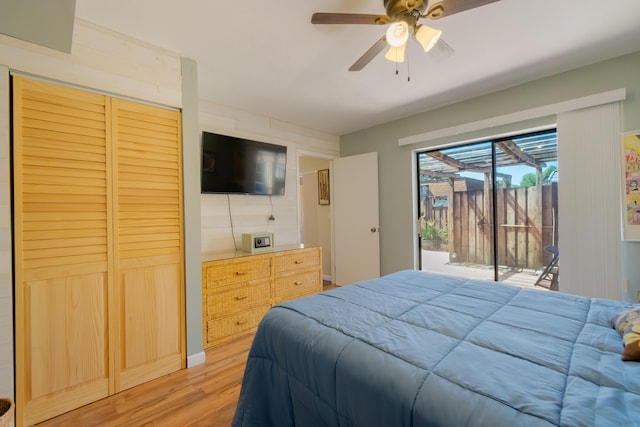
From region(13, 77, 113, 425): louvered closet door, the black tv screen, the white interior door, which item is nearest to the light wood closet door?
region(13, 77, 113, 425): louvered closet door

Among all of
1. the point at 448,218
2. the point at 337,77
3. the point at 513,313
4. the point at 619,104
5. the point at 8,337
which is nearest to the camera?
the point at 513,313

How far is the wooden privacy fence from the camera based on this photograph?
9.60ft

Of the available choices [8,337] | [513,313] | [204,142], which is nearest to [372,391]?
[513,313]

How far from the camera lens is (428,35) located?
1562 mm

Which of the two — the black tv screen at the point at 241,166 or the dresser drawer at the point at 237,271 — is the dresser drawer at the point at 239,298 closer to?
the dresser drawer at the point at 237,271

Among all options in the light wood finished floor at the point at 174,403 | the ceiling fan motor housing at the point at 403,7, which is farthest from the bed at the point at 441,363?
the ceiling fan motor housing at the point at 403,7

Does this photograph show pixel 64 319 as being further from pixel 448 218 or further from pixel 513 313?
pixel 448 218

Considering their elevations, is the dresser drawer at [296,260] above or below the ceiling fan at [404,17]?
below

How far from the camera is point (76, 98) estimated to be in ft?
5.69

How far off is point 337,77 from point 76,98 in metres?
1.97

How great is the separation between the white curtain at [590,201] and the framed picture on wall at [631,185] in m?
0.04

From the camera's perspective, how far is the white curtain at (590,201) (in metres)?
2.29

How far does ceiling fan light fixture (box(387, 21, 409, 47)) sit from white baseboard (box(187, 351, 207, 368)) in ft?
8.61

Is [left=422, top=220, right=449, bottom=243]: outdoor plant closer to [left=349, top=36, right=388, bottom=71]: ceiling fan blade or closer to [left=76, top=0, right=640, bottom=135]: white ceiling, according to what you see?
[left=76, top=0, right=640, bottom=135]: white ceiling
